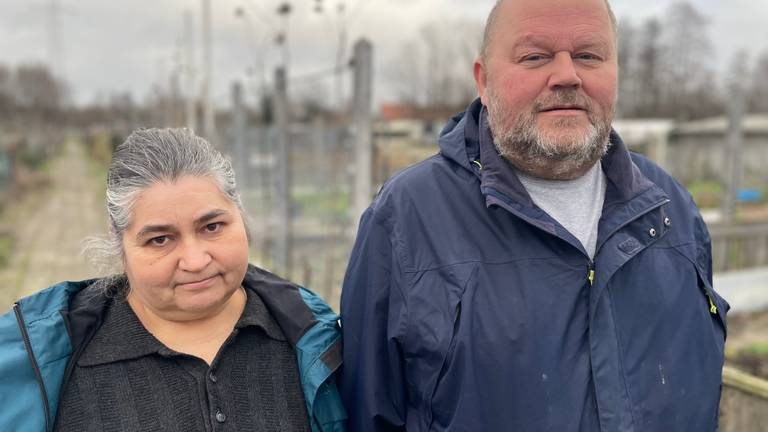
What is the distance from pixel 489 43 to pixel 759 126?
22035 mm

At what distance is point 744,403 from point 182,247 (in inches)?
97.6

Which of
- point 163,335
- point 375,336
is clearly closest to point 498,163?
point 375,336

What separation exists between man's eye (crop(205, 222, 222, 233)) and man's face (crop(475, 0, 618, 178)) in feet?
2.51

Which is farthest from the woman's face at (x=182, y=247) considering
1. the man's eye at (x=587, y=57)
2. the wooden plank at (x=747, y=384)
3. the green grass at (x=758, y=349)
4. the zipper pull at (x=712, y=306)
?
the green grass at (x=758, y=349)

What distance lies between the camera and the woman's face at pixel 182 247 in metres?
1.57

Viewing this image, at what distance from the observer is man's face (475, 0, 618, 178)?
67.6 inches

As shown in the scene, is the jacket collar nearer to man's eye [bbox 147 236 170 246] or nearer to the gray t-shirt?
the gray t-shirt

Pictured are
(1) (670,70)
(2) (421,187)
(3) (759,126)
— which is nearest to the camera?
(2) (421,187)

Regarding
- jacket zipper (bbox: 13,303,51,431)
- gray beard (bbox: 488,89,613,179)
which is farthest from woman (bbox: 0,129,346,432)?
gray beard (bbox: 488,89,613,179)

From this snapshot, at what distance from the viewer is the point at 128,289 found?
1746mm

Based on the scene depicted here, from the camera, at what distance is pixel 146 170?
1585 mm

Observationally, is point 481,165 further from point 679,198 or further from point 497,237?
point 679,198

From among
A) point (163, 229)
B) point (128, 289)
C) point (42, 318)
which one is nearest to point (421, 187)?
point (163, 229)

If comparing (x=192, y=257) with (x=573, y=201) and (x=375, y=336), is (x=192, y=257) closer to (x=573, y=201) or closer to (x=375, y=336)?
(x=375, y=336)
